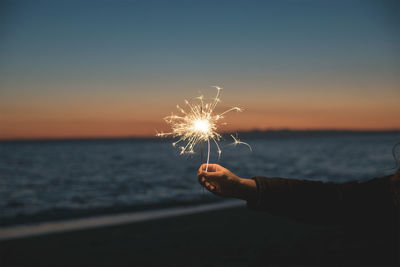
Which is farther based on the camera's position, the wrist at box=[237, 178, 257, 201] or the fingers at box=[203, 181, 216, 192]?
the fingers at box=[203, 181, 216, 192]

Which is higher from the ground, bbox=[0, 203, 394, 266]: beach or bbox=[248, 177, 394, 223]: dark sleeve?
bbox=[248, 177, 394, 223]: dark sleeve

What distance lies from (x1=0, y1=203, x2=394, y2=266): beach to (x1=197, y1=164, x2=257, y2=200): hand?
178 inches

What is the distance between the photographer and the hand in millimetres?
1813

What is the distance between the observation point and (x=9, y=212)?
13906mm

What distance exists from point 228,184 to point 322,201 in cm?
55

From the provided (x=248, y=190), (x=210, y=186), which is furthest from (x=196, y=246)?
(x=248, y=190)

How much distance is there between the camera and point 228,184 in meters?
1.88

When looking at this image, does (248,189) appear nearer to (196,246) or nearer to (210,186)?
(210,186)

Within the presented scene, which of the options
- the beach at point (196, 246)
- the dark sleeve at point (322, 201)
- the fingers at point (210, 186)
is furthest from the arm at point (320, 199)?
the beach at point (196, 246)

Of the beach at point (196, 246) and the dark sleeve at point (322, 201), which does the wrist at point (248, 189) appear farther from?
the beach at point (196, 246)

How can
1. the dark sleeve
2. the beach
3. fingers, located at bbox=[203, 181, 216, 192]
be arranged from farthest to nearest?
the beach < fingers, located at bbox=[203, 181, 216, 192] < the dark sleeve

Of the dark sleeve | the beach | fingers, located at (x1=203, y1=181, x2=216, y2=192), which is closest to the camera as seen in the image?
the dark sleeve

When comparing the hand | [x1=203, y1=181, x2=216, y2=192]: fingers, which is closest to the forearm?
the hand

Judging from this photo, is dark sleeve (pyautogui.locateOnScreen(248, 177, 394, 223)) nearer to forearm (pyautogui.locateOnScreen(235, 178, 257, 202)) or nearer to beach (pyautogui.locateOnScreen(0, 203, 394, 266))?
forearm (pyautogui.locateOnScreen(235, 178, 257, 202))
